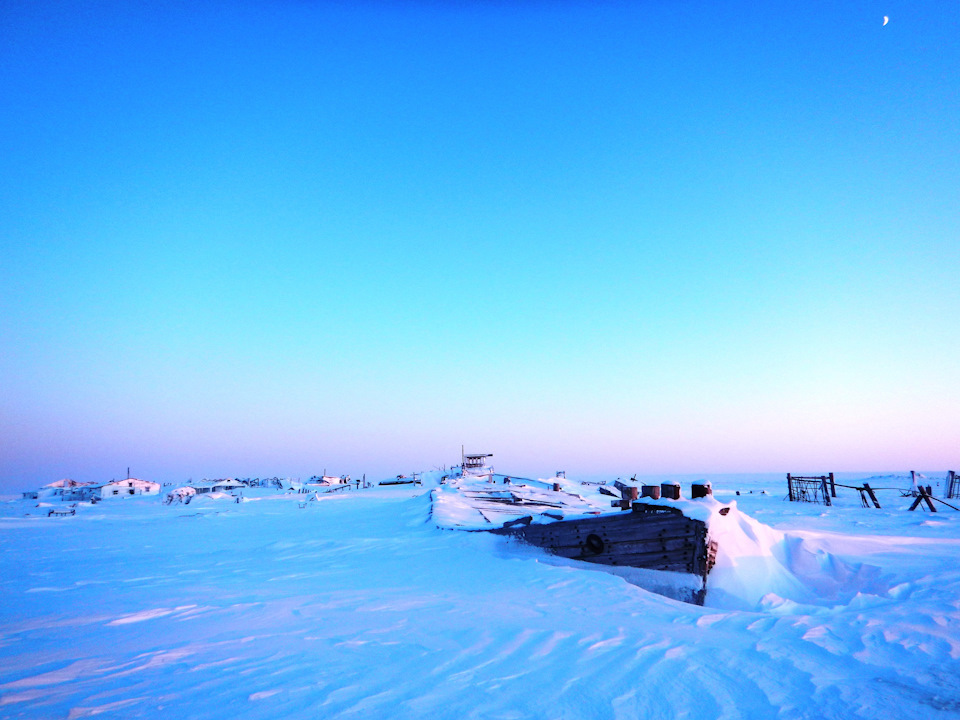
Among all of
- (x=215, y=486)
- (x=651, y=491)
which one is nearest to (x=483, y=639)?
(x=651, y=491)

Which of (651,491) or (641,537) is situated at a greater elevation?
(651,491)

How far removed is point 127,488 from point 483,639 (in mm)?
76374

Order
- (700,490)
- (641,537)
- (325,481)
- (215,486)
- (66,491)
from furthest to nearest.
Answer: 1. (325,481)
2. (215,486)
3. (66,491)
4. (700,490)
5. (641,537)

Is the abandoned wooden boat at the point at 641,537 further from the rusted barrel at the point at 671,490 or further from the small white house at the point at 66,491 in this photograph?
the small white house at the point at 66,491

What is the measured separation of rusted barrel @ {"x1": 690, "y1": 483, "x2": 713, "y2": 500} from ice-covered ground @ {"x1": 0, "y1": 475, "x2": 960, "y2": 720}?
35.6 inches

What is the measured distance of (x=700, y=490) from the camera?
10219 mm

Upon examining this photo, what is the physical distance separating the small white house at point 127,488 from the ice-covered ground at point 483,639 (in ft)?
205

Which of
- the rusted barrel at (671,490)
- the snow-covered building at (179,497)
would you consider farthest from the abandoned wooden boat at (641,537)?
the snow-covered building at (179,497)

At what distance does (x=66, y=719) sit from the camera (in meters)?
3.72

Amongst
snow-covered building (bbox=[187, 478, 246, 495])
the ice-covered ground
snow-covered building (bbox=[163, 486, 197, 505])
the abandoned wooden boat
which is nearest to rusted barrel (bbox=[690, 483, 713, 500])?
the abandoned wooden boat

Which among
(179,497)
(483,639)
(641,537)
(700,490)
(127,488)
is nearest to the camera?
(483,639)

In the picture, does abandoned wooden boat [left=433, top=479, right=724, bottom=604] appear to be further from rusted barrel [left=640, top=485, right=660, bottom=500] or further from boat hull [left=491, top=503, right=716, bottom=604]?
rusted barrel [left=640, top=485, right=660, bottom=500]

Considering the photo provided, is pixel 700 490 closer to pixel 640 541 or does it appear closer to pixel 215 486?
pixel 640 541

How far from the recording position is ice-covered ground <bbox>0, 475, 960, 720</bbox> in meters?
4.06
